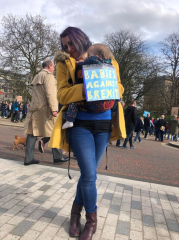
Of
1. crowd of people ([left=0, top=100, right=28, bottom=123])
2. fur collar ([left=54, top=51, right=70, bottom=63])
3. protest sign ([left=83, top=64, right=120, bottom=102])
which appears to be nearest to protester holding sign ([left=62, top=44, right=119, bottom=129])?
protest sign ([left=83, top=64, right=120, bottom=102])

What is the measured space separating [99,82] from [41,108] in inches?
Result: 108

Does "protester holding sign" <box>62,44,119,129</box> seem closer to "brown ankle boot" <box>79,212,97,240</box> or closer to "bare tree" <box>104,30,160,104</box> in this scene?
"brown ankle boot" <box>79,212,97,240</box>

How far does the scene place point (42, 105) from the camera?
14.4ft

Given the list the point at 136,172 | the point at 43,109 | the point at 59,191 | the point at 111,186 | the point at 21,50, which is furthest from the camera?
the point at 21,50

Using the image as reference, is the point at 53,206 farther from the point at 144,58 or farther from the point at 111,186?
the point at 144,58

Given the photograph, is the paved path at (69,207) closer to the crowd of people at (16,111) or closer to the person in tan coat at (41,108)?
the person in tan coat at (41,108)

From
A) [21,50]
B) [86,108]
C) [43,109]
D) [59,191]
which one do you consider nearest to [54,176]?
[59,191]

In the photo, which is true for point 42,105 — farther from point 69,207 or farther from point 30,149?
point 69,207

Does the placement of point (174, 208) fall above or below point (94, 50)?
below

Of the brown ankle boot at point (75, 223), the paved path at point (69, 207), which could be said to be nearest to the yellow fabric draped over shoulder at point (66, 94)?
the brown ankle boot at point (75, 223)

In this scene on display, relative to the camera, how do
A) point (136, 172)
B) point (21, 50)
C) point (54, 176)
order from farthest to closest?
1. point (21, 50)
2. point (136, 172)
3. point (54, 176)

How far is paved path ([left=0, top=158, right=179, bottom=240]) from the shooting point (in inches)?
84.1

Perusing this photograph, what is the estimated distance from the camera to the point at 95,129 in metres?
1.97

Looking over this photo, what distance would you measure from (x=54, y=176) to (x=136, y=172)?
194cm
